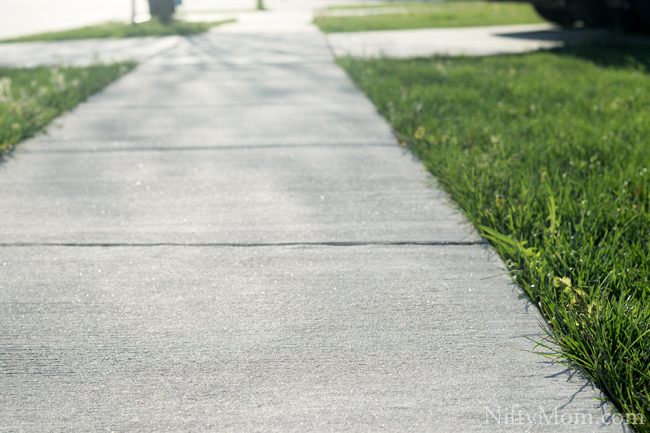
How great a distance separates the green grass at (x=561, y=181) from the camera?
6.31 ft

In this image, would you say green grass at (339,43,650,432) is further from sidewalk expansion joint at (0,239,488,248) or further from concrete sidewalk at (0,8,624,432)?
sidewalk expansion joint at (0,239,488,248)

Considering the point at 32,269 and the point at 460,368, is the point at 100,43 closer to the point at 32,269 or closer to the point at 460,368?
the point at 32,269

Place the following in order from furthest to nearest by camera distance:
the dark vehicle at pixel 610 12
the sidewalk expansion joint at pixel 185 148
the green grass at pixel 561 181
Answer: the dark vehicle at pixel 610 12
the sidewalk expansion joint at pixel 185 148
the green grass at pixel 561 181

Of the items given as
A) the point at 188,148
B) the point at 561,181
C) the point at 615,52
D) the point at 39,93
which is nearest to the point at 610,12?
the point at 615,52

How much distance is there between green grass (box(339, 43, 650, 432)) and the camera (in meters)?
1.92

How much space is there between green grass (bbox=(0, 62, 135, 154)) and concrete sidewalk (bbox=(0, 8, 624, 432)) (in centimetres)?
54

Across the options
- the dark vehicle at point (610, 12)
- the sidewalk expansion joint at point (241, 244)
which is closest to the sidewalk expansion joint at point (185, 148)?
the sidewalk expansion joint at point (241, 244)

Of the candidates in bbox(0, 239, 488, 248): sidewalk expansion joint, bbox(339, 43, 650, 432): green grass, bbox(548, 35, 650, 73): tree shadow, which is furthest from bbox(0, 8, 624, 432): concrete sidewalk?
bbox(548, 35, 650, 73): tree shadow

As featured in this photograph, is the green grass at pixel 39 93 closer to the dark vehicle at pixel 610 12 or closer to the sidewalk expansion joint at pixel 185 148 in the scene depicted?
the sidewalk expansion joint at pixel 185 148

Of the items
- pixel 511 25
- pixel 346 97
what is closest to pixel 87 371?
pixel 346 97

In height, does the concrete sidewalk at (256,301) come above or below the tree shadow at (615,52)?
below

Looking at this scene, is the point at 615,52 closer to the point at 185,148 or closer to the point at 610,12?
the point at 610,12

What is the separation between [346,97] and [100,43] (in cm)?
836

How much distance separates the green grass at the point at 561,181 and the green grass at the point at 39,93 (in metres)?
3.18
